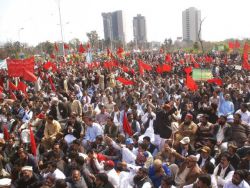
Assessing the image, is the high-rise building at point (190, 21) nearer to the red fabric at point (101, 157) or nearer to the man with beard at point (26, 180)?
the red fabric at point (101, 157)

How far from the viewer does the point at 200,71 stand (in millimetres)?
12859

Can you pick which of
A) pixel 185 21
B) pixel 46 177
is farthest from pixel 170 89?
pixel 185 21

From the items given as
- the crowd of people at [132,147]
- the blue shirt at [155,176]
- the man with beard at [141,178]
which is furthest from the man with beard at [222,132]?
the man with beard at [141,178]

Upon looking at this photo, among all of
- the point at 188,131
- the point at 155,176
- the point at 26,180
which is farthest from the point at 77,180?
the point at 188,131

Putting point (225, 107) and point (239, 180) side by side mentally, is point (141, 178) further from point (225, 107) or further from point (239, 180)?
point (225, 107)

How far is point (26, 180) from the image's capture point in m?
5.55

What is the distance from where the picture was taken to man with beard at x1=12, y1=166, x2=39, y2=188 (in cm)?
554

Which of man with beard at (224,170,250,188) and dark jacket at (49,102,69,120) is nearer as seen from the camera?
man with beard at (224,170,250,188)

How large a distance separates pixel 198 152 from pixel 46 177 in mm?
2767

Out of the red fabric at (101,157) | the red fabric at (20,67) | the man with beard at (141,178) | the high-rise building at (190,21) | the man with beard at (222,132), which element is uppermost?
the high-rise building at (190,21)

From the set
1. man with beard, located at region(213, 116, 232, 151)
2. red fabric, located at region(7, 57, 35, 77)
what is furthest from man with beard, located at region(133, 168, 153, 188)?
red fabric, located at region(7, 57, 35, 77)

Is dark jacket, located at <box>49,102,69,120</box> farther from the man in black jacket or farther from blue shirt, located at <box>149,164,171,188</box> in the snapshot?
blue shirt, located at <box>149,164,171,188</box>

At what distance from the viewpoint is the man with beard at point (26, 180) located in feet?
18.2

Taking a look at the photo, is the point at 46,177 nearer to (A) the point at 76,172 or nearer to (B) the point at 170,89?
(A) the point at 76,172
